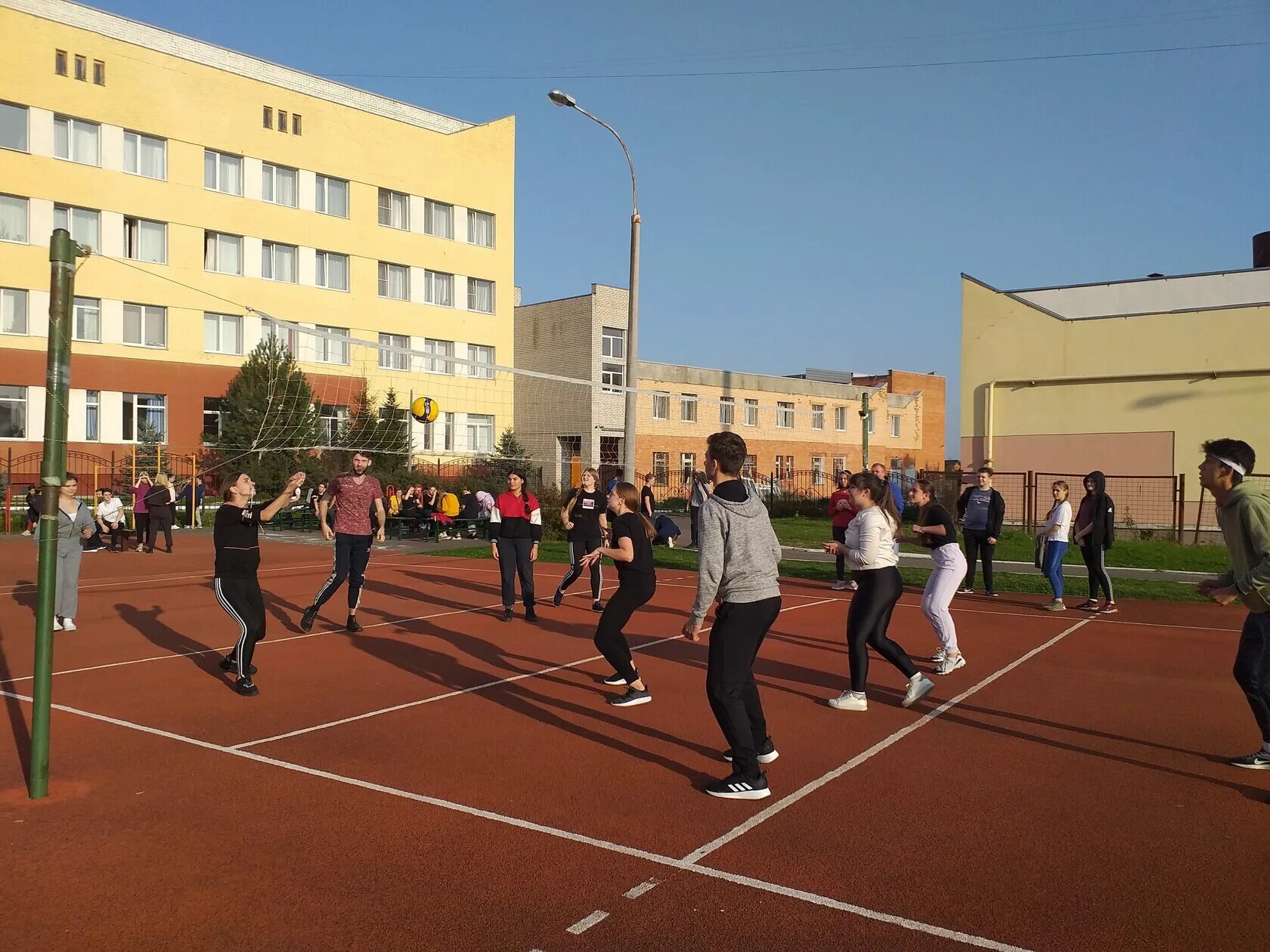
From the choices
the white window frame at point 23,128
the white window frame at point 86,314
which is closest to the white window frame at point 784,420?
the white window frame at point 86,314

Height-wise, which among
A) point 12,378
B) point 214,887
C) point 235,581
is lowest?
point 214,887

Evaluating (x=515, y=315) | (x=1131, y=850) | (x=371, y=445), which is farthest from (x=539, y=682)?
(x=515, y=315)

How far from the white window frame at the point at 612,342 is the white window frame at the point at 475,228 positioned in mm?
7346

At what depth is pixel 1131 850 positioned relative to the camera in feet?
16.5

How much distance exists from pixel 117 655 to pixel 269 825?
19.4 feet

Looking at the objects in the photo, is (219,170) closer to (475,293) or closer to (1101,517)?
(475,293)

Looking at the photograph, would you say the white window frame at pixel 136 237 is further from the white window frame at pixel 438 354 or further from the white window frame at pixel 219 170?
the white window frame at pixel 438 354

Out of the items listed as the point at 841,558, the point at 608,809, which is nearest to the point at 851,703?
the point at 608,809

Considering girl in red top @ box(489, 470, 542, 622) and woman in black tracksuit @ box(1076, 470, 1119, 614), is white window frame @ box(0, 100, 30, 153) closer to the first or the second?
girl in red top @ box(489, 470, 542, 622)

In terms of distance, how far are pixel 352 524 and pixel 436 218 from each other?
34877 mm

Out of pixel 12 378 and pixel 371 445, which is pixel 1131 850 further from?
pixel 12 378

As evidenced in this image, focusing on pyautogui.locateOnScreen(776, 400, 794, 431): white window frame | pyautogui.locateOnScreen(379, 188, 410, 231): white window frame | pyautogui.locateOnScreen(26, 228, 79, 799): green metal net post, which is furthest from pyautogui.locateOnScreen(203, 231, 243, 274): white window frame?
pyautogui.locateOnScreen(26, 228, 79, 799): green metal net post

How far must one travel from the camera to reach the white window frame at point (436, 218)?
43438 millimetres

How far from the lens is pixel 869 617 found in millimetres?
7824
